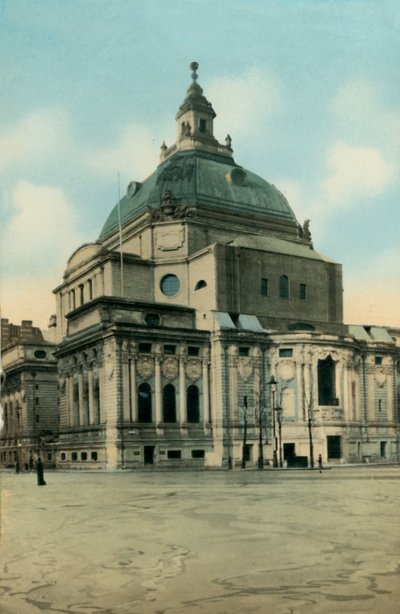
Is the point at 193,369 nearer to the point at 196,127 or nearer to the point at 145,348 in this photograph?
the point at 145,348

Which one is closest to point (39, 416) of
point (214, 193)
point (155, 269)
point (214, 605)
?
point (155, 269)

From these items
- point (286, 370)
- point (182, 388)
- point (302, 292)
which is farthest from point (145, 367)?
point (302, 292)

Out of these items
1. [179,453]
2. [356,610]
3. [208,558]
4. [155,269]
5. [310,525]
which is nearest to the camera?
[356,610]

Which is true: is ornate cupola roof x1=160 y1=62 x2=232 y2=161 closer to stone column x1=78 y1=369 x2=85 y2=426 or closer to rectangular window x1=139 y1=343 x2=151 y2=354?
rectangular window x1=139 y1=343 x2=151 y2=354

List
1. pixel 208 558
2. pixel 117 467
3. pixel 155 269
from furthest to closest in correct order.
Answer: pixel 155 269, pixel 117 467, pixel 208 558

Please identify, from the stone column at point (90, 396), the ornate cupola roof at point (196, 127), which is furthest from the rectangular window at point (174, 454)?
the ornate cupola roof at point (196, 127)

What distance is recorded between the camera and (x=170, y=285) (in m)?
72.3

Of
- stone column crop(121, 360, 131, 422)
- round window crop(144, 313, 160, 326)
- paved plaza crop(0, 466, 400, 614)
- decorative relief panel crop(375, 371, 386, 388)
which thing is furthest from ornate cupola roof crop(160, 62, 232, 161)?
paved plaza crop(0, 466, 400, 614)

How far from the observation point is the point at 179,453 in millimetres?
60938

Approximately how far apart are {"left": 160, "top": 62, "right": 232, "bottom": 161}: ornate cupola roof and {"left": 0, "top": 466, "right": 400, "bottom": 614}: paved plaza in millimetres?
68068

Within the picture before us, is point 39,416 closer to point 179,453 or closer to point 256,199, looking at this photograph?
point 179,453

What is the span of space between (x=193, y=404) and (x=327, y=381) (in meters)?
13.0

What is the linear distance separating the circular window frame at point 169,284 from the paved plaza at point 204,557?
49.6 metres

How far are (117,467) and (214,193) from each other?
33.4 metres
